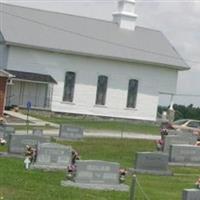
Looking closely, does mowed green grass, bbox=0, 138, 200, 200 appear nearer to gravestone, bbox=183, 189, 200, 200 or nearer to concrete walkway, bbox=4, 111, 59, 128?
gravestone, bbox=183, 189, 200, 200

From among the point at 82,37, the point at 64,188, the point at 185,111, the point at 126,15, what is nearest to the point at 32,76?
the point at 82,37

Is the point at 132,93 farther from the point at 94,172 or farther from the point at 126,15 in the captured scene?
the point at 94,172

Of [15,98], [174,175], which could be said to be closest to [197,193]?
[174,175]

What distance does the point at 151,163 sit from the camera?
21.5 metres

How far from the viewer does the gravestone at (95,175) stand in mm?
16891

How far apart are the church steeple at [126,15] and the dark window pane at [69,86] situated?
792 cm

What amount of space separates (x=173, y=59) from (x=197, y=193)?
48.4 metres

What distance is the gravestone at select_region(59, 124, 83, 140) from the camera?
3073 centimetres

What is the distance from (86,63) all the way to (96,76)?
147 centimetres

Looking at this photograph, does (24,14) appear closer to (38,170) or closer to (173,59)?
(173,59)

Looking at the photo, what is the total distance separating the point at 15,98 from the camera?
53969 mm

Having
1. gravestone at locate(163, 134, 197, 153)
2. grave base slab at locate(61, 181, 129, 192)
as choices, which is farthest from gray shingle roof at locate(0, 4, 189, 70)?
grave base slab at locate(61, 181, 129, 192)

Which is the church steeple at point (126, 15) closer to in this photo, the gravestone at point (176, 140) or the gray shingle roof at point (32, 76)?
the gray shingle roof at point (32, 76)

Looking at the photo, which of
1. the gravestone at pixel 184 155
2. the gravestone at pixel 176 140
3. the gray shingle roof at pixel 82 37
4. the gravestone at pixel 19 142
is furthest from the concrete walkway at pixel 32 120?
the gravestone at pixel 19 142
